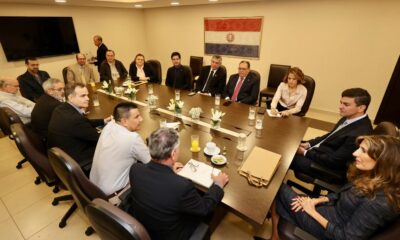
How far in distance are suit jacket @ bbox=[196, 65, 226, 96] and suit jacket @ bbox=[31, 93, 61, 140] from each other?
2.27 metres

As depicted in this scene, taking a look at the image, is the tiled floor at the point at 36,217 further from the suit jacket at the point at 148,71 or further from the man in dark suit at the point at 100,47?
the man in dark suit at the point at 100,47

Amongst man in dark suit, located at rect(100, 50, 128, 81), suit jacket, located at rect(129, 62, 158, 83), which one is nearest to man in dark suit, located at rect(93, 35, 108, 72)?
man in dark suit, located at rect(100, 50, 128, 81)

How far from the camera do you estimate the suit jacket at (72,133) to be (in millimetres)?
1842

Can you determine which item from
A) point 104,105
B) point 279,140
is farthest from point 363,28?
point 104,105

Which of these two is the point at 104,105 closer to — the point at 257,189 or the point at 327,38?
the point at 257,189

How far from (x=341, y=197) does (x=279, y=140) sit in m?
0.67

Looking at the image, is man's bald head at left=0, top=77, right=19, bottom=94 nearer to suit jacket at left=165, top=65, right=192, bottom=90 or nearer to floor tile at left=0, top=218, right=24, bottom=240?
floor tile at left=0, top=218, right=24, bottom=240

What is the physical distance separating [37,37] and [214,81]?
410 centimetres

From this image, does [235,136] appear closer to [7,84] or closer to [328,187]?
[328,187]

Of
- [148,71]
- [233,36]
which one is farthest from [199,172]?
[233,36]

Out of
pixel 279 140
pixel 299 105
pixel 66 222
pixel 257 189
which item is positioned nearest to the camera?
pixel 257 189

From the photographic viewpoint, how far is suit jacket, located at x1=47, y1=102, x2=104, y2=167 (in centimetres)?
184

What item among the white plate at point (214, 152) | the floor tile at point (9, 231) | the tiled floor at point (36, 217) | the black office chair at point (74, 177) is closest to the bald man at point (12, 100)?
the tiled floor at point (36, 217)

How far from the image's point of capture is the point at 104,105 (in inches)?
112
